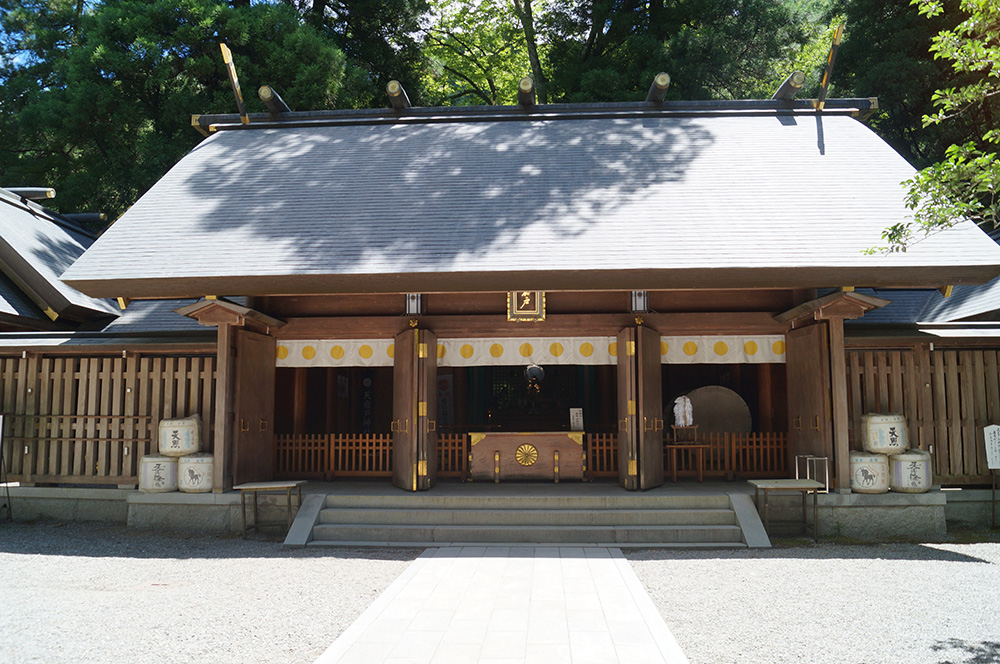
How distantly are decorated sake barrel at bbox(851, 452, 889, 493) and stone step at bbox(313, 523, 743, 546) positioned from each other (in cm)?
178

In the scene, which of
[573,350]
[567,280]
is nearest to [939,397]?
[573,350]

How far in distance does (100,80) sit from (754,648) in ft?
61.2

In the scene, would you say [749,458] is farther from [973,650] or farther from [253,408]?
[253,408]

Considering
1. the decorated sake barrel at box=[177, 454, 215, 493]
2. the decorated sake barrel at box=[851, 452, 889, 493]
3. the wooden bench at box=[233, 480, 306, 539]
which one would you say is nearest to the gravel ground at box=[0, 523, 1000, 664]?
the wooden bench at box=[233, 480, 306, 539]

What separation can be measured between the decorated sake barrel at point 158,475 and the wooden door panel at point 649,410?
248 inches

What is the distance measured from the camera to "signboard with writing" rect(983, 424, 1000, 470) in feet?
26.9

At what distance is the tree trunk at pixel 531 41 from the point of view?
70.3ft

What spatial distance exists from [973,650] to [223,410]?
8.10m

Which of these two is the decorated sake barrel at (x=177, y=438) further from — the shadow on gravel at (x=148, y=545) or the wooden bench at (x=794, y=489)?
the wooden bench at (x=794, y=489)

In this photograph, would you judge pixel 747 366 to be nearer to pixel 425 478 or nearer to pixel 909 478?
pixel 909 478

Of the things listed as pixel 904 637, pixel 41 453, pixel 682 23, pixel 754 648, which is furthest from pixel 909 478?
pixel 682 23

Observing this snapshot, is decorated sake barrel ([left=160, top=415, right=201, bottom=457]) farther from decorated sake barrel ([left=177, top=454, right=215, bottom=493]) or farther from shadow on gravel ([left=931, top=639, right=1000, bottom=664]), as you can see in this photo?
shadow on gravel ([left=931, top=639, right=1000, bottom=664])

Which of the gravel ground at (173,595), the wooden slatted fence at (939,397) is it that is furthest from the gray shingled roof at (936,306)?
the gravel ground at (173,595)

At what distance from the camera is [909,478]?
321 inches
